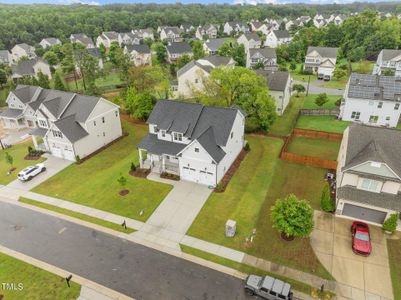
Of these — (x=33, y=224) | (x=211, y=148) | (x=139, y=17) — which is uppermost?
(x=139, y=17)

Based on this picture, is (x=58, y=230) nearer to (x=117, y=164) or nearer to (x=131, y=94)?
(x=117, y=164)

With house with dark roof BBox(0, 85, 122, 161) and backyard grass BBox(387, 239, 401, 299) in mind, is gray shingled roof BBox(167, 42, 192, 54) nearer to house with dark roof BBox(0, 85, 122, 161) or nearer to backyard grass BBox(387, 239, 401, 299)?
house with dark roof BBox(0, 85, 122, 161)

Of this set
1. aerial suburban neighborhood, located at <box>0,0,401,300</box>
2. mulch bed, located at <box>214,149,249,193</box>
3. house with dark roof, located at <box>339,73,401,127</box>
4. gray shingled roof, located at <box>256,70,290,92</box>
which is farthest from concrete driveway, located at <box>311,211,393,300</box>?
gray shingled roof, located at <box>256,70,290,92</box>

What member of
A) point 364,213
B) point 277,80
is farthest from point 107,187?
point 277,80

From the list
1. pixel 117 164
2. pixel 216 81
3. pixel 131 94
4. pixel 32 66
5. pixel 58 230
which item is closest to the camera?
pixel 58 230

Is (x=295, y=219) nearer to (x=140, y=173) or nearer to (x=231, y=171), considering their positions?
(x=231, y=171)

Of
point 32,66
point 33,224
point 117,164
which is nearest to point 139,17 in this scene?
point 32,66
